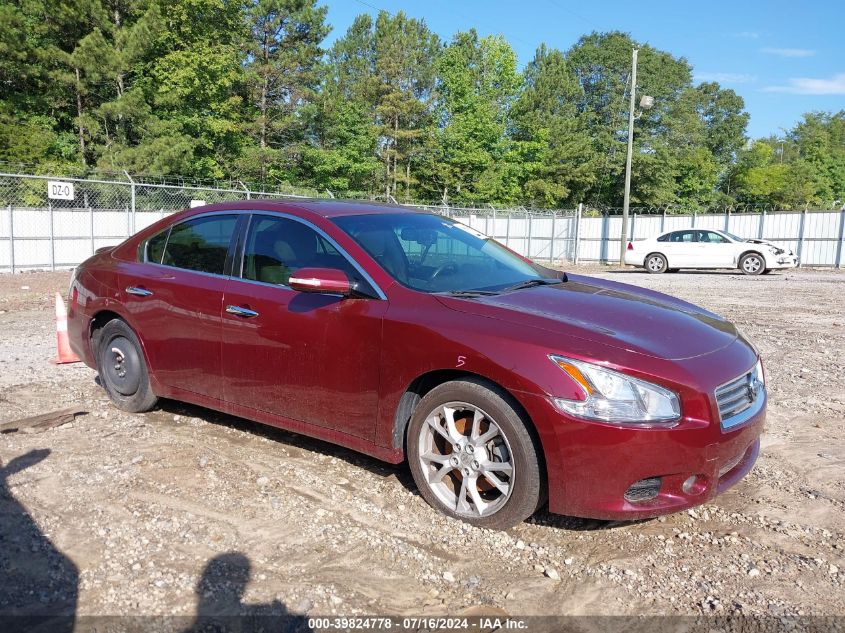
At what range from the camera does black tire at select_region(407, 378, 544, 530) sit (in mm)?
3250

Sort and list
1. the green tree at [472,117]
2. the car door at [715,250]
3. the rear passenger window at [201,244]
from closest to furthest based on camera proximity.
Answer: the rear passenger window at [201,244]
the car door at [715,250]
the green tree at [472,117]

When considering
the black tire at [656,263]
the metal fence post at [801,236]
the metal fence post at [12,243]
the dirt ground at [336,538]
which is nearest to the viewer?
the dirt ground at [336,538]

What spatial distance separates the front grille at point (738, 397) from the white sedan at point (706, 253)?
20796mm

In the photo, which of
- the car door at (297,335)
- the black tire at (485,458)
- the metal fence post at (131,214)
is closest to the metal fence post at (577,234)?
the metal fence post at (131,214)

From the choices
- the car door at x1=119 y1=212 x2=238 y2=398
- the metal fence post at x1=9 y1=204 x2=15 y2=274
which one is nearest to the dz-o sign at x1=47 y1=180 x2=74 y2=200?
the metal fence post at x1=9 y1=204 x2=15 y2=274

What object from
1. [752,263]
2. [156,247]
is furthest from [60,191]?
[752,263]

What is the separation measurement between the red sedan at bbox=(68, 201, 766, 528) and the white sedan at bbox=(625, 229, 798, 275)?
2010 centimetres

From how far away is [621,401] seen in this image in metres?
3.09

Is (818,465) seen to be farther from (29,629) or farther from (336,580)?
(29,629)

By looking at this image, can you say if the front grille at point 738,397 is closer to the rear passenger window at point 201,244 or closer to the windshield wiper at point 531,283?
the windshield wiper at point 531,283

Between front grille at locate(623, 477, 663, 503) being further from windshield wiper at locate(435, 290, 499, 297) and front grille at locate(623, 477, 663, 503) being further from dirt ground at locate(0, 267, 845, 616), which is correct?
windshield wiper at locate(435, 290, 499, 297)

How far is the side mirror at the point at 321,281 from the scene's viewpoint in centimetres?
378

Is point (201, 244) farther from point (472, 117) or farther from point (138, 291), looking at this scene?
point (472, 117)

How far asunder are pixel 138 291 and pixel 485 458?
115 inches
